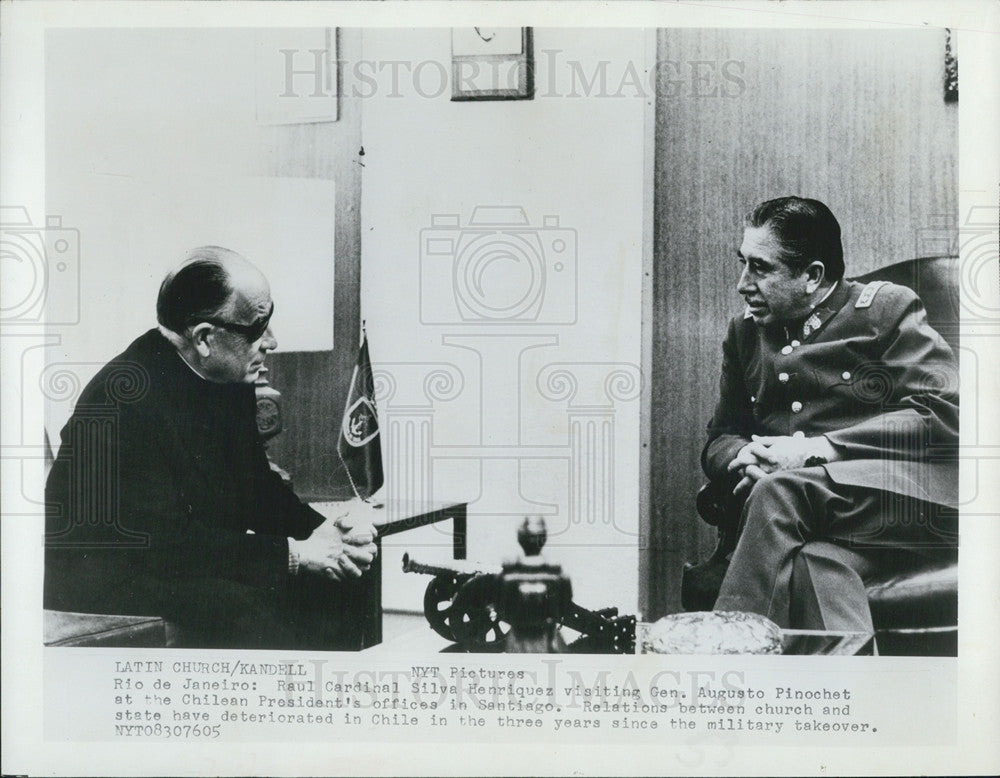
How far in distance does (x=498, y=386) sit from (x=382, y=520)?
40cm

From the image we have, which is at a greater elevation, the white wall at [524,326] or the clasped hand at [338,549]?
the white wall at [524,326]

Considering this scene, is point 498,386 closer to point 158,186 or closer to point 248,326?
point 248,326

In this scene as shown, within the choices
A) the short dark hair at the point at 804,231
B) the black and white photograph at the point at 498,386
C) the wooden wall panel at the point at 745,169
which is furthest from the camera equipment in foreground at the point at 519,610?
the short dark hair at the point at 804,231

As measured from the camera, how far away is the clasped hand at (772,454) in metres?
1.83

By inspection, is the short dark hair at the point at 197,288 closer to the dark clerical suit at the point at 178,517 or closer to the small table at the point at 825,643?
the dark clerical suit at the point at 178,517

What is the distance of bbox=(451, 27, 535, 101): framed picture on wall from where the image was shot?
73.9 inches

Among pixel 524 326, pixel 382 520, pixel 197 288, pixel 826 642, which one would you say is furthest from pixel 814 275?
pixel 197 288

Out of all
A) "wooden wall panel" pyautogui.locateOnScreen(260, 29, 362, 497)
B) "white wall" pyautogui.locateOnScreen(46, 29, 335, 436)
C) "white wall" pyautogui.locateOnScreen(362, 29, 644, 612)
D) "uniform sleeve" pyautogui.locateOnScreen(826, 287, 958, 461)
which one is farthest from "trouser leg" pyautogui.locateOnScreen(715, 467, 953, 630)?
"white wall" pyautogui.locateOnScreen(46, 29, 335, 436)

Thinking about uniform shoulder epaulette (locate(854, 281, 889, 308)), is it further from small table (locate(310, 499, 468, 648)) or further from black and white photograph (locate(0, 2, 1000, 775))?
small table (locate(310, 499, 468, 648))

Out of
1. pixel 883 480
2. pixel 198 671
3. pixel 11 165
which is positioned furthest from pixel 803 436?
pixel 11 165

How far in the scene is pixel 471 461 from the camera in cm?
190

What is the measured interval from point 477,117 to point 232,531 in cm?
108

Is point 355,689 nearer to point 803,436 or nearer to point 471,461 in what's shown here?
point 471,461

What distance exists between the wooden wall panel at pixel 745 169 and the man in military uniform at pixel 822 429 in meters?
0.06
